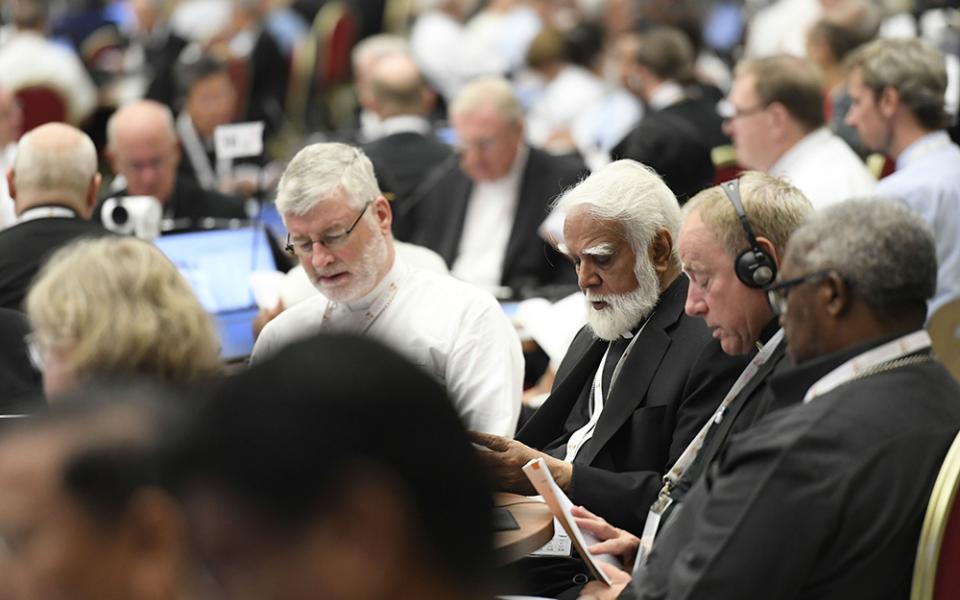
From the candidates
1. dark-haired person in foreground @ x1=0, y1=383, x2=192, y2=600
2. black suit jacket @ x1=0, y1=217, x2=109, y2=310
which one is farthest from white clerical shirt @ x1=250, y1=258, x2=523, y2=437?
dark-haired person in foreground @ x1=0, y1=383, x2=192, y2=600

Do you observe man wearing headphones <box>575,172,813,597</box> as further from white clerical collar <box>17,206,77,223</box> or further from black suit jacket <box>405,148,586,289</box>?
black suit jacket <box>405,148,586,289</box>

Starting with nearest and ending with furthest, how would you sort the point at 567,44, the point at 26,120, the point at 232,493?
the point at 232,493, the point at 26,120, the point at 567,44

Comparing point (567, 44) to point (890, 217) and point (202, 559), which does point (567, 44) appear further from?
point (202, 559)

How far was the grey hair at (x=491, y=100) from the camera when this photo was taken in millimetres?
6414

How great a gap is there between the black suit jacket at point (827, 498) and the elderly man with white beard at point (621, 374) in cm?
72

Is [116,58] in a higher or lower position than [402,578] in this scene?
lower

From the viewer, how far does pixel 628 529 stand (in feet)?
10.5

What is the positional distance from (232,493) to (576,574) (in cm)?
218

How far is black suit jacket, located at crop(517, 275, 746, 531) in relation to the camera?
3.15 meters

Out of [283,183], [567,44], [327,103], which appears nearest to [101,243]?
[283,183]

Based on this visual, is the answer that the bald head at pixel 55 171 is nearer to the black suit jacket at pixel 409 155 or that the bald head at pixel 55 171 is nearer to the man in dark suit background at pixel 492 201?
the man in dark suit background at pixel 492 201

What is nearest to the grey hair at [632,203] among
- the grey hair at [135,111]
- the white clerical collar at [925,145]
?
the white clerical collar at [925,145]

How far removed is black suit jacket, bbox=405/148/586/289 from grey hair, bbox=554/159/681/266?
2.47m

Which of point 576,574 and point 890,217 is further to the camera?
point 576,574
